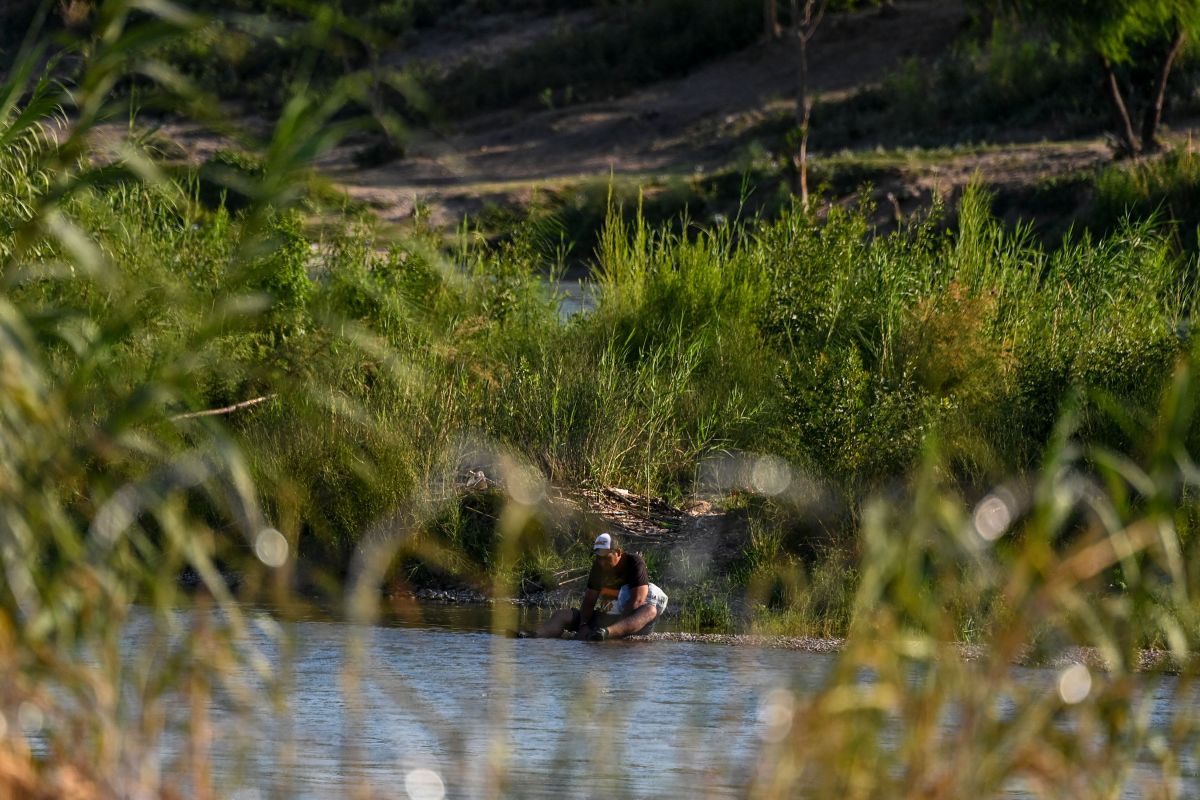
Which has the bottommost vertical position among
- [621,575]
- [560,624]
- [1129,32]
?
[560,624]

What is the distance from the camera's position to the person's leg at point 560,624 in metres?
11.8

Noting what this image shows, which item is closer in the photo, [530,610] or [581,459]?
[530,610]

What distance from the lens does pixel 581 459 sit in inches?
560

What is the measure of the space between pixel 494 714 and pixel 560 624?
610 centimetres

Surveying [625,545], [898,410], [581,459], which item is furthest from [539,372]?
[898,410]

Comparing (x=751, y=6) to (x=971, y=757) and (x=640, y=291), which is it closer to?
(x=640, y=291)

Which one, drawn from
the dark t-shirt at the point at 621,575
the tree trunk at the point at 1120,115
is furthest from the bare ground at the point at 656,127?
the dark t-shirt at the point at 621,575

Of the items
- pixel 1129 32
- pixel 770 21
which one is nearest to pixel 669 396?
pixel 1129 32

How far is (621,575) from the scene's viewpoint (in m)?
11.9

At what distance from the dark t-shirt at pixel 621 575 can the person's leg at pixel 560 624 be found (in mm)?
222

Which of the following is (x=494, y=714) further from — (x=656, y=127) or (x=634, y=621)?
Answer: (x=656, y=127)

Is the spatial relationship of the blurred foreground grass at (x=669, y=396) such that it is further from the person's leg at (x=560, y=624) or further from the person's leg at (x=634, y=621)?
the person's leg at (x=634, y=621)

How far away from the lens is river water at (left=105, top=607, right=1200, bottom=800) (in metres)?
5.76

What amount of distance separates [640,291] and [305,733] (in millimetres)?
8606
